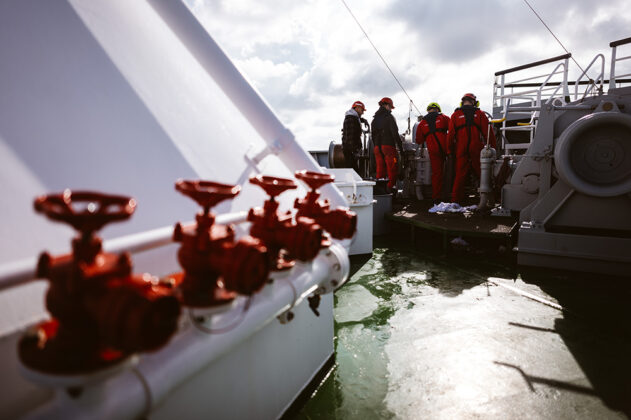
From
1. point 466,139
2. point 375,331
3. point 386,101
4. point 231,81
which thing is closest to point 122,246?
point 231,81

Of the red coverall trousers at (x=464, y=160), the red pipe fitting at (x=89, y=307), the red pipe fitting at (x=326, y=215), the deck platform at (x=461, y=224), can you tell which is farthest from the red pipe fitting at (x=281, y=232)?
the red coverall trousers at (x=464, y=160)

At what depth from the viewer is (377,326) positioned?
2746 mm

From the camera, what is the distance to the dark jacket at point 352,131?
665cm

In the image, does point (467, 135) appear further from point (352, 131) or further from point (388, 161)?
point (352, 131)

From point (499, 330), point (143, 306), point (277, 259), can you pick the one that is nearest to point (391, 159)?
point (499, 330)

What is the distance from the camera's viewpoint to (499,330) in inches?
104

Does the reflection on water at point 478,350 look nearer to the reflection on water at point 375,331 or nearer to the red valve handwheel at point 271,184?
the reflection on water at point 375,331

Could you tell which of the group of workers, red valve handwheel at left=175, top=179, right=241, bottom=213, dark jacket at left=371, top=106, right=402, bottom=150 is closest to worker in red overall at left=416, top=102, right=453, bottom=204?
the group of workers

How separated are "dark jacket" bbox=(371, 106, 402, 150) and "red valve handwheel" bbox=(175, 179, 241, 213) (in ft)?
19.9

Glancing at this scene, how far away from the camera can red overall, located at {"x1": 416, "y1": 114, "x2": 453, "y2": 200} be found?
624cm

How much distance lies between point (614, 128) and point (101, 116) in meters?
4.41

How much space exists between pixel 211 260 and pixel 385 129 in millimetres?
6160

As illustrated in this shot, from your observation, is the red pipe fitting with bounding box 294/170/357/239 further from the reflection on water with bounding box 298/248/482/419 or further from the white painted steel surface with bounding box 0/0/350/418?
the reflection on water with bounding box 298/248/482/419

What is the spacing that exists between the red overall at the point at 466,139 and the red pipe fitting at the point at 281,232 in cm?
526
